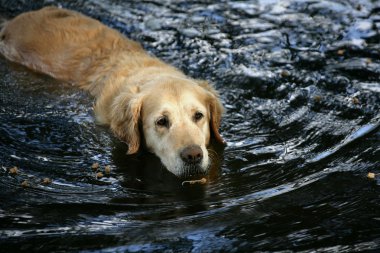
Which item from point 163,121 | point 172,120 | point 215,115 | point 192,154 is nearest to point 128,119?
point 163,121

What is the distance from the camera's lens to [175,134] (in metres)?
5.15

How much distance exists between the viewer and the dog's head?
5.05 meters

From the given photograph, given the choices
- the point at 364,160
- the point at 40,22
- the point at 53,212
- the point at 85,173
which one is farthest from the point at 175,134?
the point at 40,22

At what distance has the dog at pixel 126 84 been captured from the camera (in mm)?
5238

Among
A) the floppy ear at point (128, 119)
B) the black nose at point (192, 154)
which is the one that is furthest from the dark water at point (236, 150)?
the black nose at point (192, 154)

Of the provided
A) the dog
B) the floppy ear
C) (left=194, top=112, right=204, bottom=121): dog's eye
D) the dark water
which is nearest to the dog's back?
the dog

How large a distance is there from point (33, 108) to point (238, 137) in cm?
228

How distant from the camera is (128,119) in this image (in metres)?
5.71

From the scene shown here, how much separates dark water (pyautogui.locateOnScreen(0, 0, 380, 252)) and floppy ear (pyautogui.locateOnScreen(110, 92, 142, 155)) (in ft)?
0.43

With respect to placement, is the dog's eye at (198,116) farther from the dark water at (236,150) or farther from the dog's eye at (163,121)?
the dark water at (236,150)

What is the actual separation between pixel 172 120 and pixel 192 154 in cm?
51

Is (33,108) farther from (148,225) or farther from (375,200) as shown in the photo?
(375,200)

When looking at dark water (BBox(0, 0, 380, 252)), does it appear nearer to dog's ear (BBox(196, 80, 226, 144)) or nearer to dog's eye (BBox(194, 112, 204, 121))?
dog's ear (BBox(196, 80, 226, 144))

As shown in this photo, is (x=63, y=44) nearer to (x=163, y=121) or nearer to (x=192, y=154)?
(x=163, y=121)
